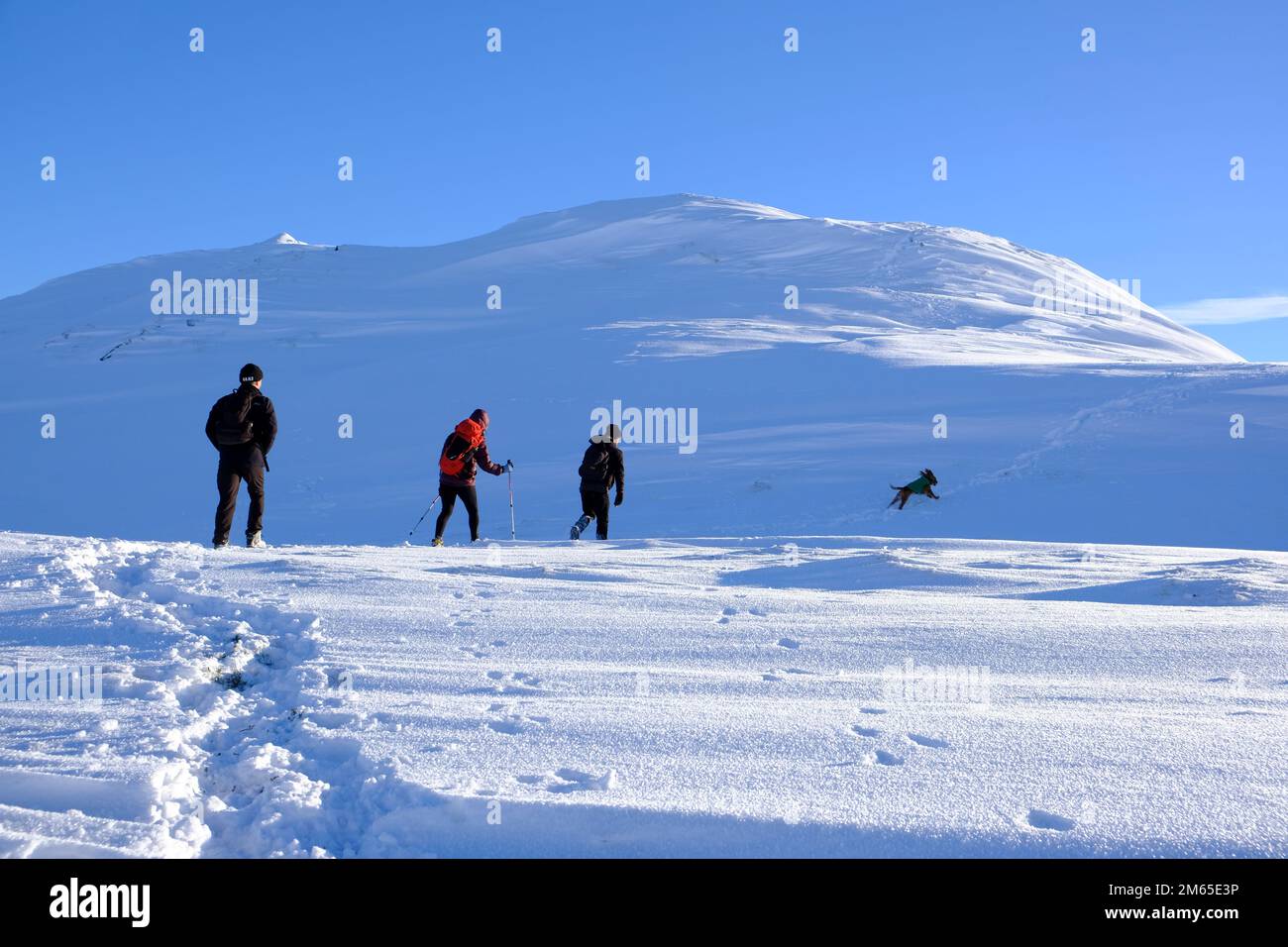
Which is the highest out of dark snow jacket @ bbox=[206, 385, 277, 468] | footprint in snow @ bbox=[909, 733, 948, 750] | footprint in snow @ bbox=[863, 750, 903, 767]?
dark snow jacket @ bbox=[206, 385, 277, 468]

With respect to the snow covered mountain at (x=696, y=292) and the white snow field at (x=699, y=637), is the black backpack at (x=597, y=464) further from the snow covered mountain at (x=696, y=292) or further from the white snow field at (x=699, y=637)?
the snow covered mountain at (x=696, y=292)

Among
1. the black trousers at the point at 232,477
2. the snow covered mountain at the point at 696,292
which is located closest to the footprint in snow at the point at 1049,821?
the black trousers at the point at 232,477

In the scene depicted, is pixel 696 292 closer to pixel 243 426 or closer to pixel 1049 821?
pixel 243 426

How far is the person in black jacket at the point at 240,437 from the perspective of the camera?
9.43m

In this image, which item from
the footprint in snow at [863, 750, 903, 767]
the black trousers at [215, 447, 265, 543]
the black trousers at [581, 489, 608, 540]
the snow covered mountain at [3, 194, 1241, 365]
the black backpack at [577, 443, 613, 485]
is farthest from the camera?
the snow covered mountain at [3, 194, 1241, 365]

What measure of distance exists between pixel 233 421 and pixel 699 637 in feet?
19.0

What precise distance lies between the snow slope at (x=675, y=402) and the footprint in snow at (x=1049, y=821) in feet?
41.6

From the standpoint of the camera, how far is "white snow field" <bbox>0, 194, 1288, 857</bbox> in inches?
132

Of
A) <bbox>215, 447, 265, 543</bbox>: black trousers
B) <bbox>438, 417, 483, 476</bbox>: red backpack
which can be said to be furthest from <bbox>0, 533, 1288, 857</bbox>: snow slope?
<bbox>438, 417, 483, 476</bbox>: red backpack

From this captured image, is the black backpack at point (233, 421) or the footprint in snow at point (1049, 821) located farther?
the black backpack at point (233, 421)

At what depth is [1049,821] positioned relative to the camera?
10.7ft

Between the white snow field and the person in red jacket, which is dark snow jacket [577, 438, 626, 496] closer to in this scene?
the white snow field

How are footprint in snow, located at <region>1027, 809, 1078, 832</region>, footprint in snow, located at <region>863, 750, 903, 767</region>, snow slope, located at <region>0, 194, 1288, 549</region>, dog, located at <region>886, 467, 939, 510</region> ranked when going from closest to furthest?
footprint in snow, located at <region>1027, 809, 1078, 832</region>, footprint in snow, located at <region>863, 750, 903, 767</region>, dog, located at <region>886, 467, 939, 510</region>, snow slope, located at <region>0, 194, 1288, 549</region>

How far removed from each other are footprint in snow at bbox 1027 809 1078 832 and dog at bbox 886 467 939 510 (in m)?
13.6
